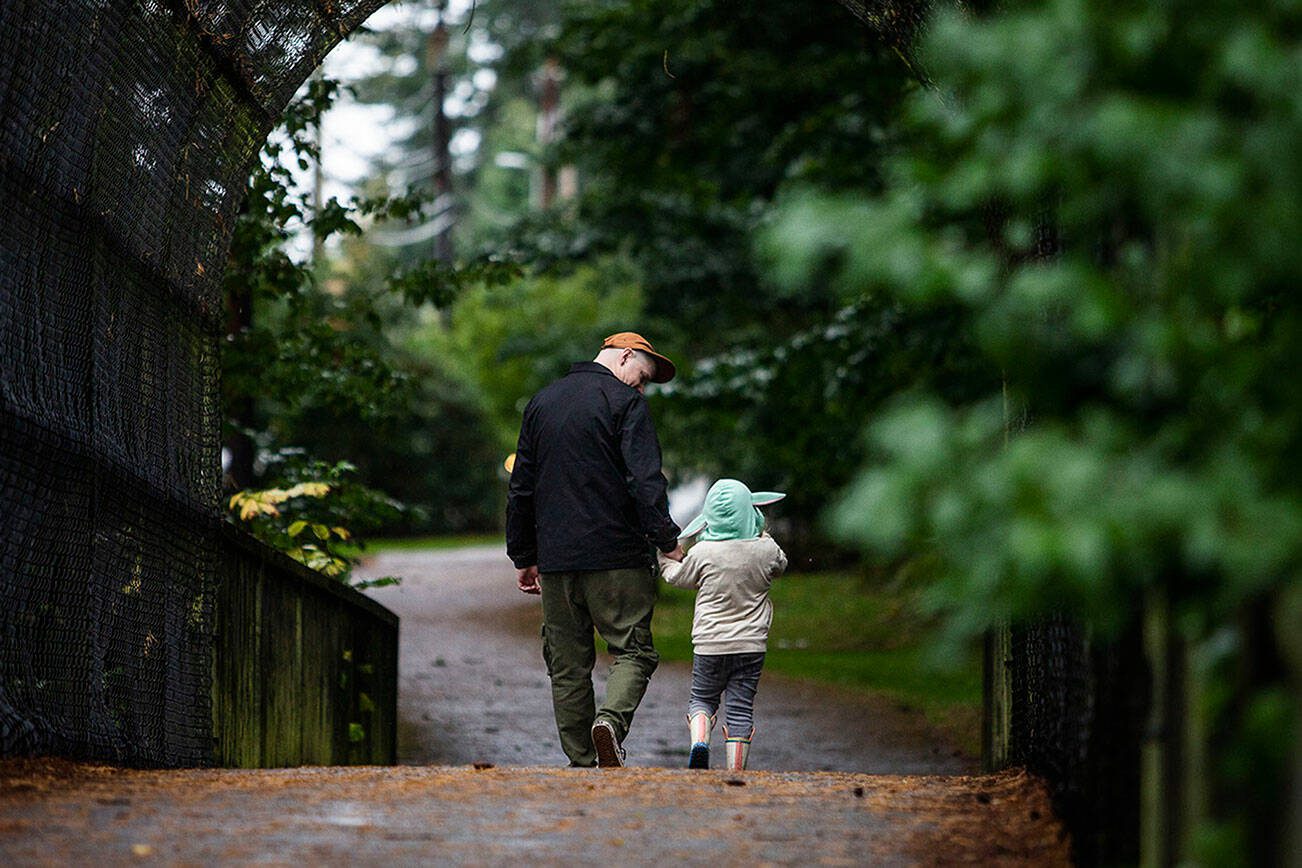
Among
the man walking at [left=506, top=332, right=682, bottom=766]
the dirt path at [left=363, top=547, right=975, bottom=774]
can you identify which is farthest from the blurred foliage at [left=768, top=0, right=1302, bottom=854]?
the dirt path at [left=363, top=547, right=975, bottom=774]

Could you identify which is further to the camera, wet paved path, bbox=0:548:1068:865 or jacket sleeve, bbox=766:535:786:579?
jacket sleeve, bbox=766:535:786:579

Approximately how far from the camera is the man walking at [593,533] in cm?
686

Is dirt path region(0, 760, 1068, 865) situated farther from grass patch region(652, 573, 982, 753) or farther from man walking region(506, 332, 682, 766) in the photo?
grass patch region(652, 573, 982, 753)

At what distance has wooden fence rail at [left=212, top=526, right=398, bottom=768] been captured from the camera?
712cm

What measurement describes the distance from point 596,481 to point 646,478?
0.78 ft

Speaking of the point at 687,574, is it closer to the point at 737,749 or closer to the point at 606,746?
the point at 737,749

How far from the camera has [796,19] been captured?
16422 millimetres

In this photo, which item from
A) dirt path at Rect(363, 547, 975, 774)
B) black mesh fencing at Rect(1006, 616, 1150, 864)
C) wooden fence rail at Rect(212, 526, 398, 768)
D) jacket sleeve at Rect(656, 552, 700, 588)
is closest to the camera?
black mesh fencing at Rect(1006, 616, 1150, 864)

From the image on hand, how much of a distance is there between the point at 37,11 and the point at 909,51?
3.40 meters

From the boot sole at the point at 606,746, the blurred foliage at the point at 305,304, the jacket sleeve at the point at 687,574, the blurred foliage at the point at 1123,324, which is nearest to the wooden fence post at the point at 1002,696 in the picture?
the jacket sleeve at the point at 687,574

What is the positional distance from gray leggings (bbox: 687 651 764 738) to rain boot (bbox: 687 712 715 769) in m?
0.04

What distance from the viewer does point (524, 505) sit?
23.5ft

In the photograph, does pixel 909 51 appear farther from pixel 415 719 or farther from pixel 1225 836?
pixel 415 719

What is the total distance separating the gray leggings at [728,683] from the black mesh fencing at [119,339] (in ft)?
7.31
